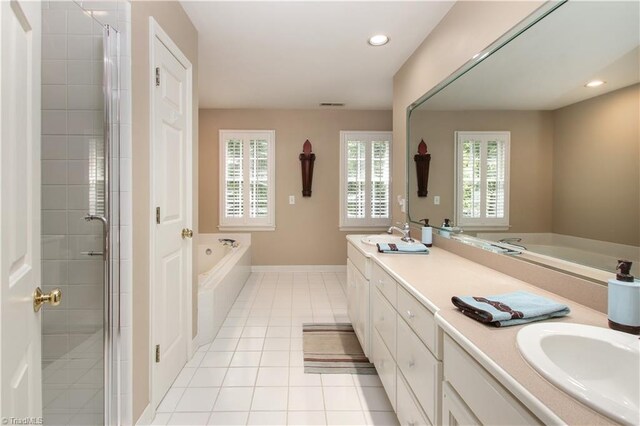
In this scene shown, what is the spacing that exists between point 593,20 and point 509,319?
1087mm

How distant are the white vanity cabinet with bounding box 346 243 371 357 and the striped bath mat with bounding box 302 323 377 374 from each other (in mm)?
126

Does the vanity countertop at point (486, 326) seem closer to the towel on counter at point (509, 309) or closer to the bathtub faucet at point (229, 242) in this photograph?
the towel on counter at point (509, 309)

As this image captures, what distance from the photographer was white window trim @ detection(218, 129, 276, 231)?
4.78 m

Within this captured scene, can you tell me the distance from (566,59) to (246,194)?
4202mm

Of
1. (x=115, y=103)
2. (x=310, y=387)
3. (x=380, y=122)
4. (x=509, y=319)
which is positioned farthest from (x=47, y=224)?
(x=380, y=122)

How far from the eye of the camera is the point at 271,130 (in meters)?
4.82

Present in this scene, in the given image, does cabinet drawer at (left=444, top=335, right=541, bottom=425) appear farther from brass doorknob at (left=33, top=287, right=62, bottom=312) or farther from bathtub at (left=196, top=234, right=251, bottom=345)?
bathtub at (left=196, top=234, right=251, bottom=345)

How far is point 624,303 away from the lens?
85 cm

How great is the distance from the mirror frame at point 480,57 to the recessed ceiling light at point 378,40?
556 mm

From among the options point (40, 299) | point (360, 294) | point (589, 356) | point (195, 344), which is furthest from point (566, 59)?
point (195, 344)

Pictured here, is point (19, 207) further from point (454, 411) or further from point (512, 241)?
point (512, 241)

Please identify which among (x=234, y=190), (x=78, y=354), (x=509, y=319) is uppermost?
(x=234, y=190)

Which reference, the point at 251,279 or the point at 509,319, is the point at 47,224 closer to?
the point at 509,319

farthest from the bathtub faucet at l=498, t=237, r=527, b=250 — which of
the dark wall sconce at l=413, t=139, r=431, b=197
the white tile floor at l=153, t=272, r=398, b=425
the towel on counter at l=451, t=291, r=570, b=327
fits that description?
the white tile floor at l=153, t=272, r=398, b=425
